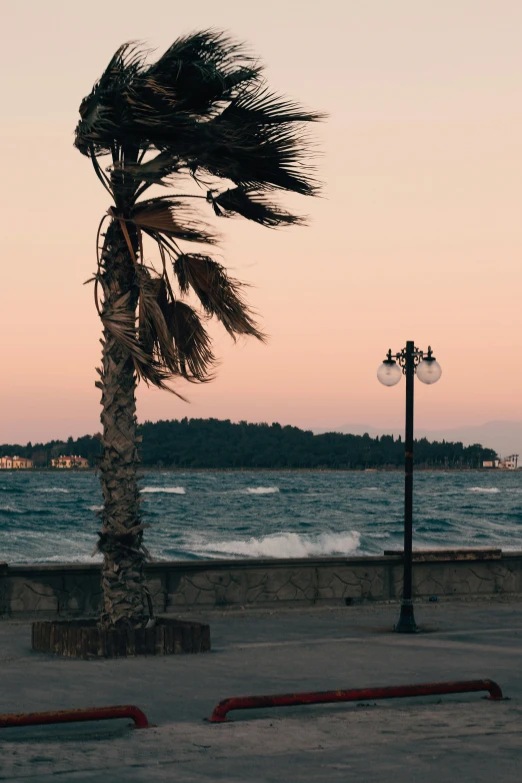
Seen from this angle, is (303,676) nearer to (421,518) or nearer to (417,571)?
(417,571)

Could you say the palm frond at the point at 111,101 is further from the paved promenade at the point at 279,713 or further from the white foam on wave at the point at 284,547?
the white foam on wave at the point at 284,547

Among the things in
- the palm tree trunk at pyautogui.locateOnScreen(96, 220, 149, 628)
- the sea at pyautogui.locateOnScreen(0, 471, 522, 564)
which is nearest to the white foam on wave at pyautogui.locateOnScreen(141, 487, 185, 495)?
the sea at pyautogui.locateOnScreen(0, 471, 522, 564)

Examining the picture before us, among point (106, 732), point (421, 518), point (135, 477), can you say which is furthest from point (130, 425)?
point (421, 518)

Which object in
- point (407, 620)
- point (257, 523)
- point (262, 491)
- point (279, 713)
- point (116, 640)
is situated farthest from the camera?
point (262, 491)

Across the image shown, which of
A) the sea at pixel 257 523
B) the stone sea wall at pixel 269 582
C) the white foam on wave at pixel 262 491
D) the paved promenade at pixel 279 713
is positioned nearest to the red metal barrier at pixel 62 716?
the paved promenade at pixel 279 713

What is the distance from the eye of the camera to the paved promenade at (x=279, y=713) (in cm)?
966

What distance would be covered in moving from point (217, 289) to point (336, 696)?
695cm

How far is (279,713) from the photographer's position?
39.4 ft

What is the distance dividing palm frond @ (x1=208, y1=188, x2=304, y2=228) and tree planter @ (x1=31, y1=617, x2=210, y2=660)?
572 cm

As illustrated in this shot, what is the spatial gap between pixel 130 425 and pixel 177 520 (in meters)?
79.5

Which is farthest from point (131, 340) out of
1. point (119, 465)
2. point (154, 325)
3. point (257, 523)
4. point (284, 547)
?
point (257, 523)

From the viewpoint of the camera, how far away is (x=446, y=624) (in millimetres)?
19734

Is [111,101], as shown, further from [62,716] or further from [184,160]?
[62,716]

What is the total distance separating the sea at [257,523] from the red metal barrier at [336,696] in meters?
46.7
